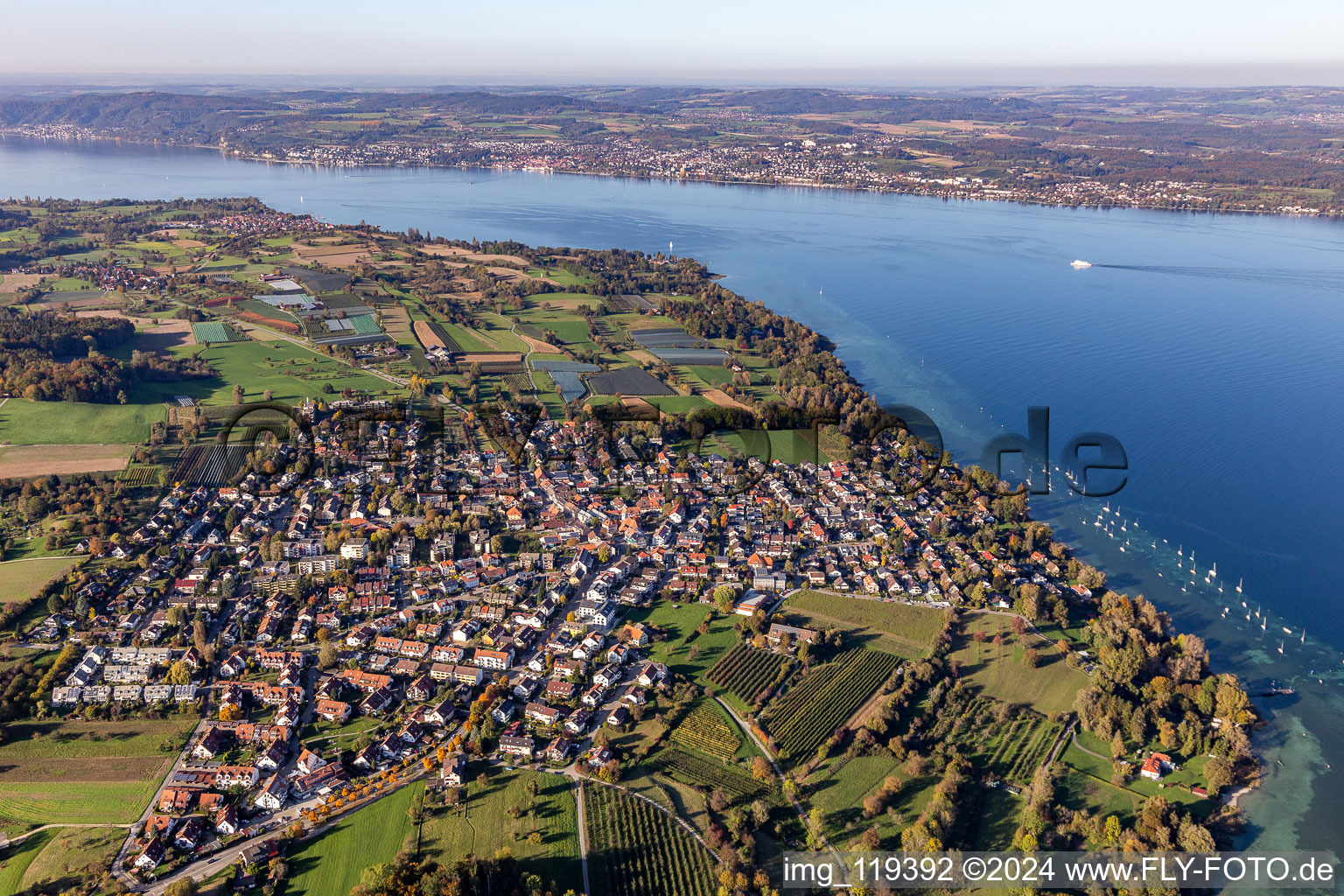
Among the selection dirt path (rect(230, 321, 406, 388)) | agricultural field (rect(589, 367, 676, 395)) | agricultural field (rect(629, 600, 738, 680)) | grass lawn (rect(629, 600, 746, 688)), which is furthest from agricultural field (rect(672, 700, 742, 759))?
dirt path (rect(230, 321, 406, 388))

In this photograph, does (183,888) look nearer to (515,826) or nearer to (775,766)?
(515,826)

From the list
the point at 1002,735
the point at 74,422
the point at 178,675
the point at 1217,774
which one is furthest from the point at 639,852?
the point at 74,422

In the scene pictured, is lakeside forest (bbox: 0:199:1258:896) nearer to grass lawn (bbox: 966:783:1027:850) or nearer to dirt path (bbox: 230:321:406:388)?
grass lawn (bbox: 966:783:1027:850)

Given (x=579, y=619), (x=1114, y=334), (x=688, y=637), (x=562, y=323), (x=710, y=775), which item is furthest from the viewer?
(x=562, y=323)

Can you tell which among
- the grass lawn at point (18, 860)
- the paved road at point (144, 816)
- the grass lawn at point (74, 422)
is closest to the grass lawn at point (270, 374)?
the grass lawn at point (74, 422)

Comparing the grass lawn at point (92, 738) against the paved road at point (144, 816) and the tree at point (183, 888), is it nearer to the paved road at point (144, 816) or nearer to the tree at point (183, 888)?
the paved road at point (144, 816)

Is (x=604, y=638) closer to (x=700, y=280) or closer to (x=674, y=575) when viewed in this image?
(x=674, y=575)
